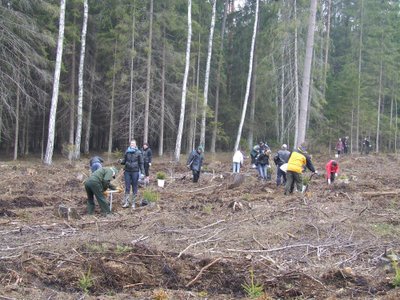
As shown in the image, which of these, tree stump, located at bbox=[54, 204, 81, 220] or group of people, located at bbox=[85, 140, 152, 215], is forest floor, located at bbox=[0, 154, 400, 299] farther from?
group of people, located at bbox=[85, 140, 152, 215]

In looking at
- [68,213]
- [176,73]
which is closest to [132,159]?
[68,213]

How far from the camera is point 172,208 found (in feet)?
36.8

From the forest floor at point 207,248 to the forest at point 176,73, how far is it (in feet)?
30.6

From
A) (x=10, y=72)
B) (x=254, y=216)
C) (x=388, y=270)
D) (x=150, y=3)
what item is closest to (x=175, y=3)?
(x=150, y=3)

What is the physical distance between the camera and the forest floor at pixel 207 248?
19.6 ft

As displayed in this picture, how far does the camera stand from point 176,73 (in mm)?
30516

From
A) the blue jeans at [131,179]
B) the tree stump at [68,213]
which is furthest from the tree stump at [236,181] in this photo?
the tree stump at [68,213]

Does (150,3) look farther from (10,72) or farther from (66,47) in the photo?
(10,72)

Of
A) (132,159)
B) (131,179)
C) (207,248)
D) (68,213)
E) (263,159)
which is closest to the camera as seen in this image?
(207,248)

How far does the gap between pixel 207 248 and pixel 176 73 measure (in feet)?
78.6

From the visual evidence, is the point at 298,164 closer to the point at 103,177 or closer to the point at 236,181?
the point at 236,181

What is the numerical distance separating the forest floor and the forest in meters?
9.33

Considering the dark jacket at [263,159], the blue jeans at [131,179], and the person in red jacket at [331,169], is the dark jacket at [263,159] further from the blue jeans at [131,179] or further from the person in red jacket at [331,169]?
the blue jeans at [131,179]

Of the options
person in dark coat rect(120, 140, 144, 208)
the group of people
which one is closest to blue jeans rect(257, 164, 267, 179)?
the group of people
